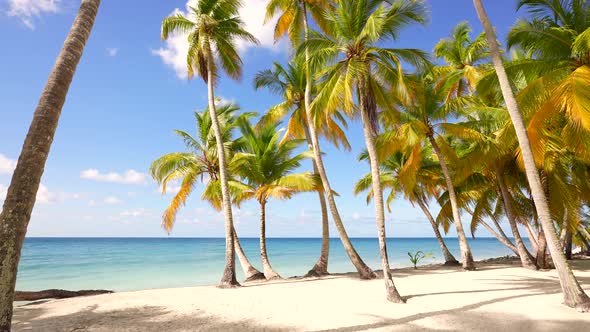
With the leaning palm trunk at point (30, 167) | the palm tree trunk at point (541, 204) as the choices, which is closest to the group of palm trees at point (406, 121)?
the palm tree trunk at point (541, 204)

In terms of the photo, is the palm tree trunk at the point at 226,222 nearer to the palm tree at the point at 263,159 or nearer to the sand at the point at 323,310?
the sand at the point at 323,310

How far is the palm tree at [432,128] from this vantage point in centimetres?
1428

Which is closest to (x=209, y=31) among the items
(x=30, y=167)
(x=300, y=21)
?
(x=300, y=21)

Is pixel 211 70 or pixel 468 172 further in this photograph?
pixel 468 172

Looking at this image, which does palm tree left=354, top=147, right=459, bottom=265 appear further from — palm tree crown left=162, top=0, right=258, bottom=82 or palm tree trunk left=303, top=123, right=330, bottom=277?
palm tree crown left=162, top=0, right=258, bottom=82

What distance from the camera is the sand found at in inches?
236

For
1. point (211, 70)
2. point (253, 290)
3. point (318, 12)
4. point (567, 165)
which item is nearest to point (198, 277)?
point (253, 290)

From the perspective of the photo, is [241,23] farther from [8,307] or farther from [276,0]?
[8,307]

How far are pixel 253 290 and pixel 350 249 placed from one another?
4026 mm

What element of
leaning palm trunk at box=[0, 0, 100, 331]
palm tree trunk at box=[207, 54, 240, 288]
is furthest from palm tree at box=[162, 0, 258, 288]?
leaning palm trunk at box=[0, 0, 100, 331]

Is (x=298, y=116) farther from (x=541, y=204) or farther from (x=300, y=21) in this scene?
(x=541, y=204)

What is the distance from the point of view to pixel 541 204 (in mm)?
7195

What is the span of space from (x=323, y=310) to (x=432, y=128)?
1094cm

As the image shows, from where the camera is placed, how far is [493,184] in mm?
17047
